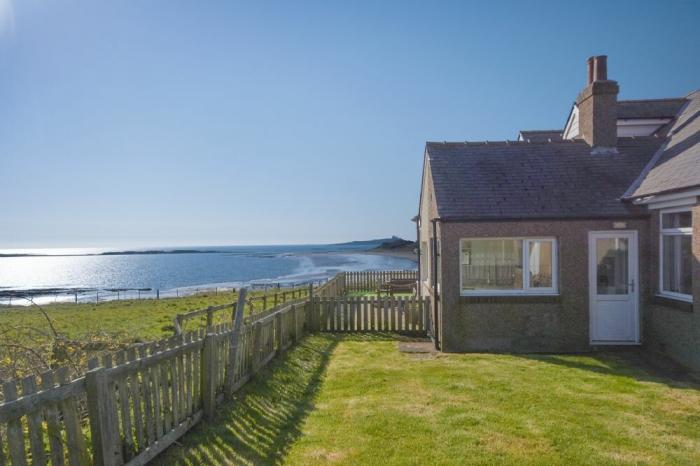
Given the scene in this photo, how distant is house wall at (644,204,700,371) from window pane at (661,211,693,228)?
0.21 m

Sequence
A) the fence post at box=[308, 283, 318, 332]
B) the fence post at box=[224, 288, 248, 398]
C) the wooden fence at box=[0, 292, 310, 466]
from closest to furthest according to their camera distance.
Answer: the wooden fence at box=[0, 292, 310, 466] → the fence post at box=[224, 288, 248, 398] → the fence post at box=[308, 283, 318, 332]

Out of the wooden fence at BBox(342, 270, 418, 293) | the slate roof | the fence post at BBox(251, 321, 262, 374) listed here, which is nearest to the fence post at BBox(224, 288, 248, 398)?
the fence post at BBox(251, 321, 262, 374)

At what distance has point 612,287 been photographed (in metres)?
11.4

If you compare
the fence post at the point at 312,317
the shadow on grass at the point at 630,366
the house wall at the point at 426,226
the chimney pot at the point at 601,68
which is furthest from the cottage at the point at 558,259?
the fence post at the point at 312,317

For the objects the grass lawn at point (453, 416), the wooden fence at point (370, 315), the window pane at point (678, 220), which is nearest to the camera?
the grass lawn at point (453, 416)

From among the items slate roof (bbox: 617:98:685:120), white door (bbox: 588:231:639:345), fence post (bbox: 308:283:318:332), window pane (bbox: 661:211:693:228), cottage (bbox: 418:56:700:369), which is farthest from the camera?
slate roof (bbox: 617:98:685:120)

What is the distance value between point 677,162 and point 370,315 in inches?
346

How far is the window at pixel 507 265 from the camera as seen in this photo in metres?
11.5

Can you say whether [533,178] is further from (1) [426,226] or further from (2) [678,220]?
(1) [426,226]

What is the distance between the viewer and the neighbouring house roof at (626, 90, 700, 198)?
9.60 metres

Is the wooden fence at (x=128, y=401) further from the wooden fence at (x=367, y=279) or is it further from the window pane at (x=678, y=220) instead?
the wooden fence at (x=367, y=279)

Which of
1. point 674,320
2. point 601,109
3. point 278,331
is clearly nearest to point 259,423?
point 278,331

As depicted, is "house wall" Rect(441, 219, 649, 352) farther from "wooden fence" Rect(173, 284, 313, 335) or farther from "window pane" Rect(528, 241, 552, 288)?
"wooden fence" Rect(173, 284, 313, 335)

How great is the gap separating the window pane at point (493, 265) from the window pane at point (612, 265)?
1.92 metres
